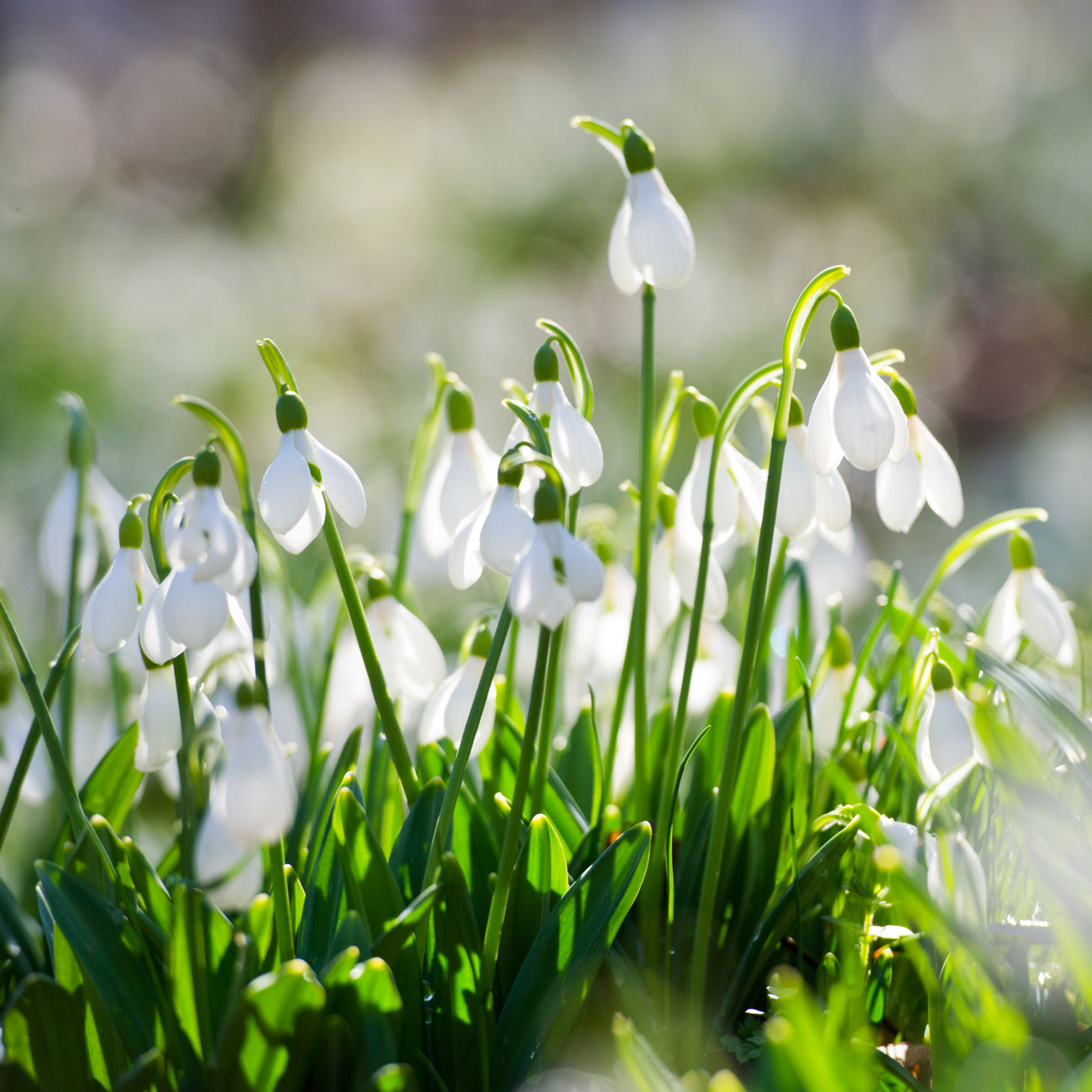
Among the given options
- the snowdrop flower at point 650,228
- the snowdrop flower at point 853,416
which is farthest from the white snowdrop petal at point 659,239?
the snowdrop flower at point 853,416

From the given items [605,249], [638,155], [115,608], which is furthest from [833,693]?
[605,249]

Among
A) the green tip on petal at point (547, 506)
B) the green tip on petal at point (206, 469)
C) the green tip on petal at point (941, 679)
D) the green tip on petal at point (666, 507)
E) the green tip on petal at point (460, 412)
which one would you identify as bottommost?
the green tip on petal at point (941, 679)

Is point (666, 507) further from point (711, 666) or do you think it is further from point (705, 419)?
point (711, 666)

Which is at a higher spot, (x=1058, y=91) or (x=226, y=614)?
(x=1058, y=91)

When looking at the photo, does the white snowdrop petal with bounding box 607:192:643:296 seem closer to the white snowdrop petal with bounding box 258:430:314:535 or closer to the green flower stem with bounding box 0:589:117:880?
the white snowdrop petal with bounding box 258:430:314:535

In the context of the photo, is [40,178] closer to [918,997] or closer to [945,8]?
[945,8]

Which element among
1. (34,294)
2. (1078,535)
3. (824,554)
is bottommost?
(1078,535)

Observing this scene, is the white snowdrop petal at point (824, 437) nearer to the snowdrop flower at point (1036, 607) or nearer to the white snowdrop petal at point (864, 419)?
the white snowdrop petal at point (864, 419)

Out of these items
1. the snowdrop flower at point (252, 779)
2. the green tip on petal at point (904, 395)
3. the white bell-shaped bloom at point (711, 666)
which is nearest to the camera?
the snowdrop flower at point (252, 779)

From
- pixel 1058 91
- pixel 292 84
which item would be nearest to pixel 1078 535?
pixel 1058 91
